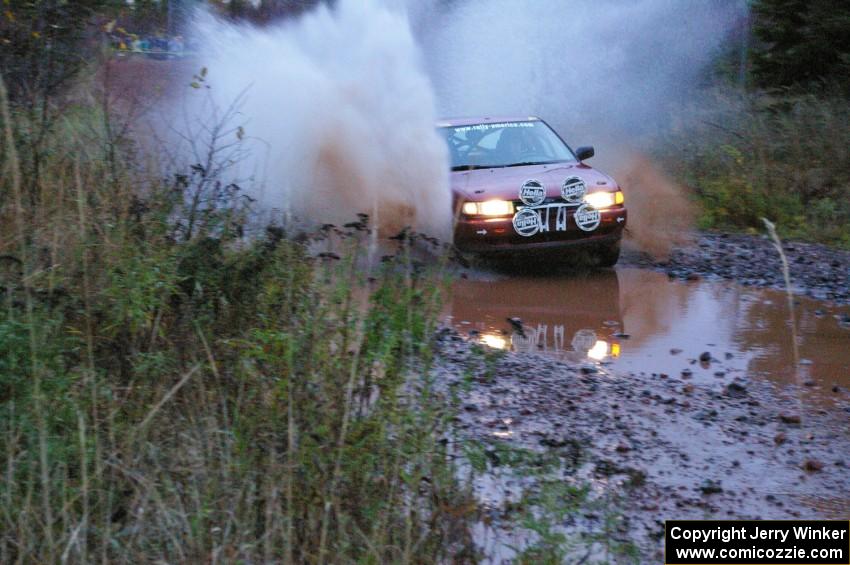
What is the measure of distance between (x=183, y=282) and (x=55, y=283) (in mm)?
569

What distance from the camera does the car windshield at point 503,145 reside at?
10.7 m

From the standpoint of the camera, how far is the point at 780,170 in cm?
1435

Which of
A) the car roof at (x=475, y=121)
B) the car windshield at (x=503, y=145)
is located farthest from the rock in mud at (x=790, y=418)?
the car roof at (x=475, y=121)

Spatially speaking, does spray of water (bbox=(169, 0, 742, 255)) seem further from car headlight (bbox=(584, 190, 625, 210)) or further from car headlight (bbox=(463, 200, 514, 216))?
car headlight (bbox=(584, 190, 625, 210))

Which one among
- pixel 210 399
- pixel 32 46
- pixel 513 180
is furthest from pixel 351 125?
pixel 210 399

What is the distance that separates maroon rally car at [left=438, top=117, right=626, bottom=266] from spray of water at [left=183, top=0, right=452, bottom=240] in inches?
9.5

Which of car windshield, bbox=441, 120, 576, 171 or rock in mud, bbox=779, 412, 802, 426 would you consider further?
car windshield, bbox=441, 120, 576, 171

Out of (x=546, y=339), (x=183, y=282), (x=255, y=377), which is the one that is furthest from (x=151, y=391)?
(x=546, y=339)

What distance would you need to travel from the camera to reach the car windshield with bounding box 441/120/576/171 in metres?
10.7

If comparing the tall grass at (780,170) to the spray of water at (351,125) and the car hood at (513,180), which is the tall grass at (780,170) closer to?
the spray of water at (351,125)

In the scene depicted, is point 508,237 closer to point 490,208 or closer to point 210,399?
point 490,208

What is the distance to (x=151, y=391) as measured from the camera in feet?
14.1

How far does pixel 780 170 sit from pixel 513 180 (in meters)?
6.01

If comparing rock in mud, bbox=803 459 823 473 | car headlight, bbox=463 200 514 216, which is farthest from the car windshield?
rock in mud, bbox=803 459 823 473
